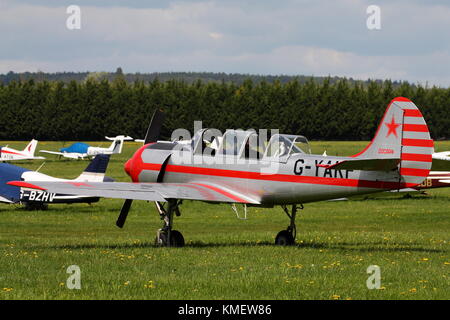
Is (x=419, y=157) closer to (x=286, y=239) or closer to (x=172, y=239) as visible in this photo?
(x=286, y=239)

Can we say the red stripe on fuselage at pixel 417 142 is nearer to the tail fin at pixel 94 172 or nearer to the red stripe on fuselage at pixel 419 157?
the red stripe on fuselage at pixel 419 157

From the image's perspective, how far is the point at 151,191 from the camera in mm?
16188

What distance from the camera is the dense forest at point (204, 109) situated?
319ft

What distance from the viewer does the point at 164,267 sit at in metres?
12.9

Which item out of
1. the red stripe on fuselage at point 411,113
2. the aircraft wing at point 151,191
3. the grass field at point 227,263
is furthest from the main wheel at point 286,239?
the red stripe on fuselage at point 411,113

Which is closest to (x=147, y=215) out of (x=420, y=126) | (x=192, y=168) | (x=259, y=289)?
(x=192, y=168)

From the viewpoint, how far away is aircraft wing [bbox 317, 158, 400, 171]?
47.1ft

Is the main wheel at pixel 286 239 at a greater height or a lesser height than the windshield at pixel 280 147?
lesser

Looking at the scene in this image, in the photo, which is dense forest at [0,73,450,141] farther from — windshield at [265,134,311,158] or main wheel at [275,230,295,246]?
windshield at [265,134,311,158]

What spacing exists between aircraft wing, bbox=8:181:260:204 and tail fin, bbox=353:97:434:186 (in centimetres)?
284

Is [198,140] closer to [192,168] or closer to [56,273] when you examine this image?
[192,168]

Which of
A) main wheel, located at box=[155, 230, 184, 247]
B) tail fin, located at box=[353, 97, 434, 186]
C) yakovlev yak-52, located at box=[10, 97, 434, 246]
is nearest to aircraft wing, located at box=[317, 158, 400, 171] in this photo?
yakovlev yak-52, located at box=[10, 97, 434, 246]

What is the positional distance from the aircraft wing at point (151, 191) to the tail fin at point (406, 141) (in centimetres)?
284

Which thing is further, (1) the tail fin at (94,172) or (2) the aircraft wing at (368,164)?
(1) the tail fin at (94,172)
